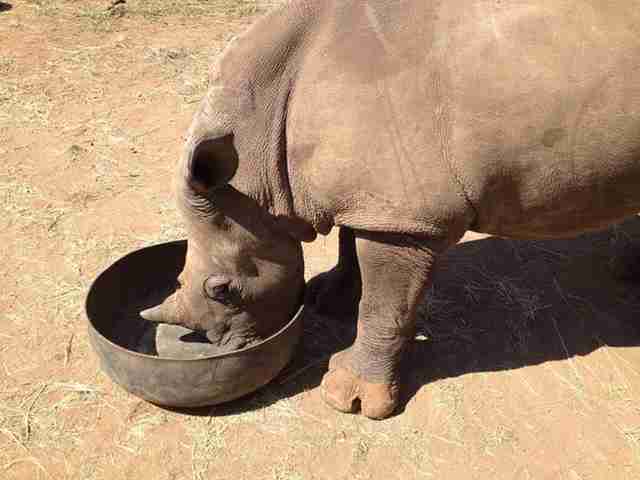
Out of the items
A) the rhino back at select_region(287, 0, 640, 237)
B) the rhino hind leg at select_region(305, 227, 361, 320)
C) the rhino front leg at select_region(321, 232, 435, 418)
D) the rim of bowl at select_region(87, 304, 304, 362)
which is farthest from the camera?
the rhino hind leg at select_region(305, 227, 361, 320)

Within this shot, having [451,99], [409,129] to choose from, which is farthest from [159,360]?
[451,99]

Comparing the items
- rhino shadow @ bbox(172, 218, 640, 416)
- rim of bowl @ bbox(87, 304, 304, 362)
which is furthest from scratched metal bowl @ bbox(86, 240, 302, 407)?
rhino shadow @ bbox(172, 218, 640, 416)

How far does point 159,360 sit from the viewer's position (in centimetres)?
300

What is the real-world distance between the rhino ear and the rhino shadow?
127cm

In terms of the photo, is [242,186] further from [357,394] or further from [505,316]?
[505,316]

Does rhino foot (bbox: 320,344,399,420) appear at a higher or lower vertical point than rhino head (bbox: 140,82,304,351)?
lower

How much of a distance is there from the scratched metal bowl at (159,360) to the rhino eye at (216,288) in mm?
262

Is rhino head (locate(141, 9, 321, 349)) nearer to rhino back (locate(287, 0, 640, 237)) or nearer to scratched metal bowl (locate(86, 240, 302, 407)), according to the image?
rhino back (locate(287, 0, 640, 237))

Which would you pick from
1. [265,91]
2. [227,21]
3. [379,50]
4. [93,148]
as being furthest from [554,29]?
[227,21]

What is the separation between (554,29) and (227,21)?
665 centimetres

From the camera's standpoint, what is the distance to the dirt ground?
322 cm

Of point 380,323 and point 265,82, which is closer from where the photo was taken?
point 265,82

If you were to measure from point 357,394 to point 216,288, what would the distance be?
943mm

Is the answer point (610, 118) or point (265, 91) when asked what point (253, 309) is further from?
point (610, 118)
